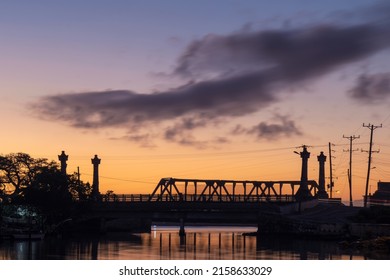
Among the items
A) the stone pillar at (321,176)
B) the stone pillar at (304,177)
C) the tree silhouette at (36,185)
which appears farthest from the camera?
the stone pillar at (321,176)

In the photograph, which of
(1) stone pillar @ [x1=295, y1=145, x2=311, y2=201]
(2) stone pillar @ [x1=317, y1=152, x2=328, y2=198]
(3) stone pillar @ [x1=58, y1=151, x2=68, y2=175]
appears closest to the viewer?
(1) stone pillar @ [x1=295, y1=145, x2=311, y2=201]

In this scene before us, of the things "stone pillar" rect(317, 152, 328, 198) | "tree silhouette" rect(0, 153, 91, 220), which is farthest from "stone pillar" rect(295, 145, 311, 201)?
"tree silhouette" rect(0, 153, 91, 220)

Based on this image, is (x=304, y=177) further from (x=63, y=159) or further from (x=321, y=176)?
(x=63, y=159)

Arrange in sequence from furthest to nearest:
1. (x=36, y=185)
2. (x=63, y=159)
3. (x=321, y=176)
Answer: (x=321, y=176)
(x=63, y=159)
(x=36, y=185)

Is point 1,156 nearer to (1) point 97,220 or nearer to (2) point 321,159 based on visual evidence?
(1) point 97,220

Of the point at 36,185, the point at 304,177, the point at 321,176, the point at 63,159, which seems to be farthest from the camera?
the point at 321,176

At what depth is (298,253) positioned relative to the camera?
9981 centimetres

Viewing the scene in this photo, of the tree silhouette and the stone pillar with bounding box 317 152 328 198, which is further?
the stone pillar with bounding box 317 152 328 198

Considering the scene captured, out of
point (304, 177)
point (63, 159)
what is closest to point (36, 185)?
point (63, 159)

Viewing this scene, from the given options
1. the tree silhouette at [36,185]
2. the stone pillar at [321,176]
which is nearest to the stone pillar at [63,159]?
the tree silhouette at [36,185]

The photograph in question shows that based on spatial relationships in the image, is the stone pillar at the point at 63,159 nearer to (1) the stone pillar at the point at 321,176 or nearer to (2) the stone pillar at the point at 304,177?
(2) the stone pillar at the point at 304,177

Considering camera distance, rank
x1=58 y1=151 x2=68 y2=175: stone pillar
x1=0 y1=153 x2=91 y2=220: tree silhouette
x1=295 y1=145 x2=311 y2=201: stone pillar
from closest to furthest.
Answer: x1=0 y1=153 x2=91 y2=220: tree silhouette
x1=295 y1=145 x2=311 y2=201: stone pillar
x1=58 y1=151 x2=68 y2=175: stone pillar

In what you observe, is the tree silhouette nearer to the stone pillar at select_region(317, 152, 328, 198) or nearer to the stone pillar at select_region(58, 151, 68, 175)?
the stone pillar at select_region(58, 151, 68, 175)
